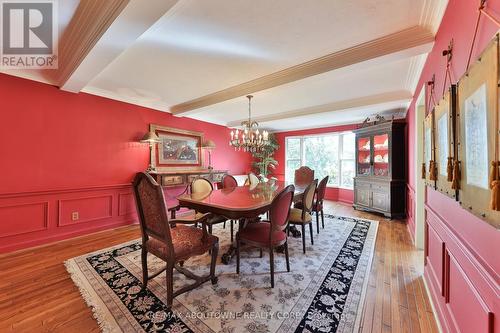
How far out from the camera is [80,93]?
3219 mm

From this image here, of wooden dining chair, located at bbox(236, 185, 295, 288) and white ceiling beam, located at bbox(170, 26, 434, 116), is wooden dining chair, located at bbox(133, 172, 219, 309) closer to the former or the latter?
wooden dining chair, located at bbox(236, 185, 295, 288)

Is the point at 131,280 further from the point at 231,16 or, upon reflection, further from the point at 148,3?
the point at 231,16

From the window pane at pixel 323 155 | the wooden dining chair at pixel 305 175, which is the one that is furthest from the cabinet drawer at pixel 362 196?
the wooden dining chair at pixel 305 175

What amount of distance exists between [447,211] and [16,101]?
4.77 m

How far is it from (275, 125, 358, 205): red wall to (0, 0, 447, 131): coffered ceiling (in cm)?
230

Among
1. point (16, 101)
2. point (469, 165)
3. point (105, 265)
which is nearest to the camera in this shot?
point (469, 165)

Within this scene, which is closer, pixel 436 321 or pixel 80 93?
pixel 436 321

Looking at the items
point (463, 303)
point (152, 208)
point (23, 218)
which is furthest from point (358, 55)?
point (23, 218)

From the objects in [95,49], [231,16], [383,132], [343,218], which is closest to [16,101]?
[95,49]

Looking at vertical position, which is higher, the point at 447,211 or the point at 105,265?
the point at 447,211

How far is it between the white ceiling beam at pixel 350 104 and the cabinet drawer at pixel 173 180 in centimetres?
249

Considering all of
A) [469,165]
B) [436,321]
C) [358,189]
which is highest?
[469,165]

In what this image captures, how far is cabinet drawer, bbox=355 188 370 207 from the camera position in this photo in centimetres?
462

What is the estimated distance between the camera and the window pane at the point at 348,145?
566 cm
